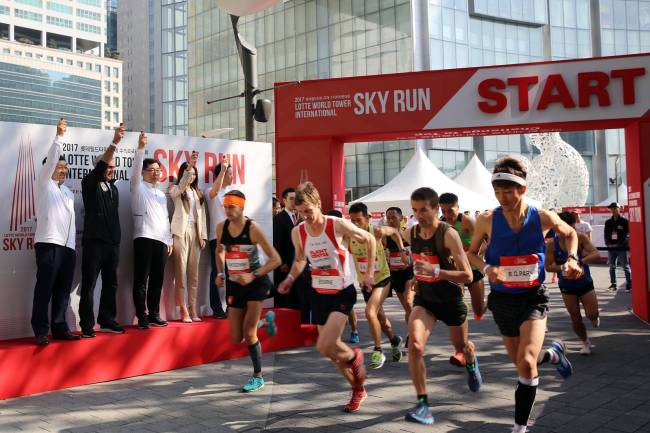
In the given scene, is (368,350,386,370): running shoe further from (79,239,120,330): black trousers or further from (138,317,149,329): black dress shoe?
(79,239,120,330): black trousers

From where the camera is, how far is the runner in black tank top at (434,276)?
203 inches

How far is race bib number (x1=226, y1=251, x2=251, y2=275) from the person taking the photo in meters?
6.25

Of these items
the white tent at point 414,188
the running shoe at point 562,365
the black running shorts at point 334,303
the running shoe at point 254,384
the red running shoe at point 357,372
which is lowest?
the running shoe at point 254,384

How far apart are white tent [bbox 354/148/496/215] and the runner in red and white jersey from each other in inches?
692

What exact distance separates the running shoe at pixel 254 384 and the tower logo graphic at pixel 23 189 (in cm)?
300

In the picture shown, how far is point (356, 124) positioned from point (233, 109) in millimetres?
56133

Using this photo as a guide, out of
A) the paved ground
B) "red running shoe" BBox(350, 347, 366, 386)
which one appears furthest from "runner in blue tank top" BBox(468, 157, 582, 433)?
"red running shoe" BBox(350, 347, 366, 386)

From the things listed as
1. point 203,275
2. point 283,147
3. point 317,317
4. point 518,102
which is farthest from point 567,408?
point 283,147

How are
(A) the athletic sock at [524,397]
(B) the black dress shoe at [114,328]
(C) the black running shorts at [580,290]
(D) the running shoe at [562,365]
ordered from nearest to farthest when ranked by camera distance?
(A) the athletic sock at [524,397] → (D) the running shoe at [562,365] → (B) the black dress shoe at [114,328] → (C) the black running shorts at [580,290]

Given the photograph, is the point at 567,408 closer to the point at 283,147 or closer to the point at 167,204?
the point at 167,204

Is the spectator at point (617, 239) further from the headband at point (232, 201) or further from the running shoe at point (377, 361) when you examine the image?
the headband at point (232, 201)

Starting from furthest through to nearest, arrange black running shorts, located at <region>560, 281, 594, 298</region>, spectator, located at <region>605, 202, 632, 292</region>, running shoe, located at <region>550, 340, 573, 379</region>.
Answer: spectator, located at <region>605, 202, 632, 292</region> → black running shorts, located at <region>560, 281, 594, 298</region> → running shoe, located at <region>550, 340, 573, 379</region>

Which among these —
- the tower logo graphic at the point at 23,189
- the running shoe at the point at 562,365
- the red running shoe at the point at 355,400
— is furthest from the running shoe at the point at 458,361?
the tower logo graphic at the point at 23,189

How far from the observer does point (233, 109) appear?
6562cm
